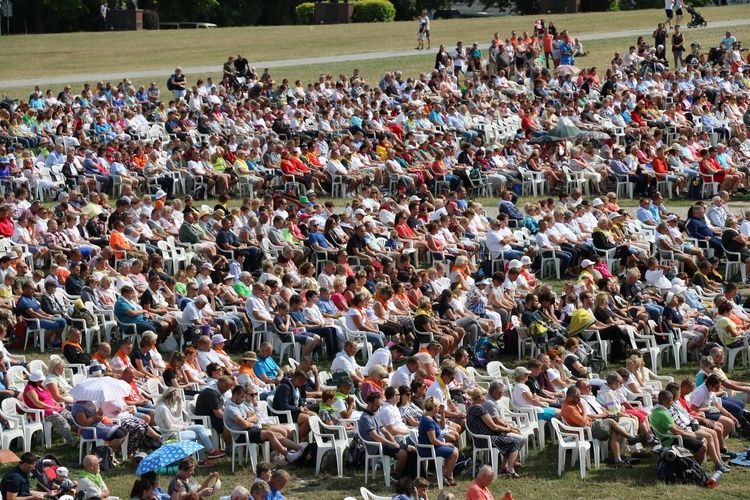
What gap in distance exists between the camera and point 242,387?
12.7m

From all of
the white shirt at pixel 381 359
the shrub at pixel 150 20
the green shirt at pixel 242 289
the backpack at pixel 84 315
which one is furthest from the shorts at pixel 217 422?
the shrub at pixel 150 20

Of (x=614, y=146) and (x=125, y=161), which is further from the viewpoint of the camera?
(x=614, y=146)

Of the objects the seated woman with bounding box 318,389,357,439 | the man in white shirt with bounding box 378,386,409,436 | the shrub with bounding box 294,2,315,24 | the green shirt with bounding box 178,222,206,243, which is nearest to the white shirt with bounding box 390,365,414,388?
the seated woman with bounding box 318,389,357,439

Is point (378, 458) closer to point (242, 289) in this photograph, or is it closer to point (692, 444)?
point (692, 444)

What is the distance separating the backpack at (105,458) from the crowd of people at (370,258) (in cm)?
18

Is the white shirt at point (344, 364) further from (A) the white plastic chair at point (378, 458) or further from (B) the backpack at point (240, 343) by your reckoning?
(B) the backpack at point (240, 343)

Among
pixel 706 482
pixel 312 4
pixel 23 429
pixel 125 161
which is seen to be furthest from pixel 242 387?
pixel 312 4

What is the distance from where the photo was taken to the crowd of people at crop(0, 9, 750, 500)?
12.9 metres

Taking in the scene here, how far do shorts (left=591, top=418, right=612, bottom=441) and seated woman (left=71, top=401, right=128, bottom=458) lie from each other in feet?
15.0

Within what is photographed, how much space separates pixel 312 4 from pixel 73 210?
137 ft

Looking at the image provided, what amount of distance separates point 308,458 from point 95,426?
6.82ft

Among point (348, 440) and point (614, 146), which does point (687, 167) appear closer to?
point (614, 146)

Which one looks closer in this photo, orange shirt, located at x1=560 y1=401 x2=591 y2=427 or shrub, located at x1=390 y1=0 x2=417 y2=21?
orange shirt, located at x1=560 y1=401 x2=591 y2=427

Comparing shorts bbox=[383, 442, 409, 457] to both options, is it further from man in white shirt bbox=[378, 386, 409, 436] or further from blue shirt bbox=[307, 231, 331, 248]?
blue shirt bbox=[307, 231, 331, 248]
